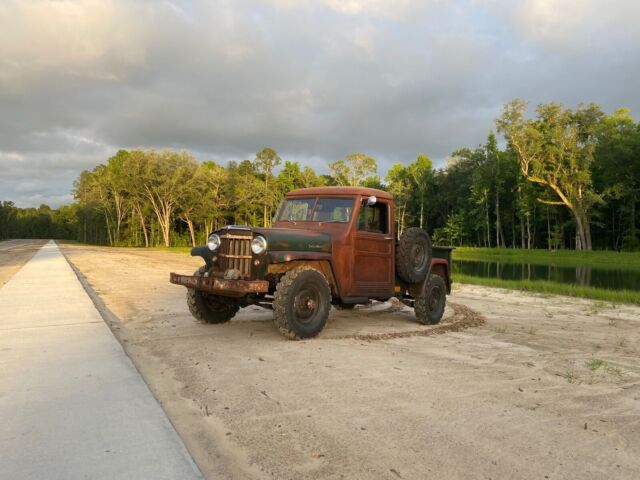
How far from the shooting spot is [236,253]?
708 centimetres

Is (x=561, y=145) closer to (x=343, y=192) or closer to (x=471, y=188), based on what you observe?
(x=471, y=188)

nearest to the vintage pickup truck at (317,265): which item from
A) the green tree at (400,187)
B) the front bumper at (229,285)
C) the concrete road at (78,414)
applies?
the front bumper at (229,285)

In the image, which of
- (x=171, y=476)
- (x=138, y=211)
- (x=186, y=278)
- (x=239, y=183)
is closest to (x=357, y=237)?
(x=186, y=278)

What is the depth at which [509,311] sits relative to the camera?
1088 centimetres

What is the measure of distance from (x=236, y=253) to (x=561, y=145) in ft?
145

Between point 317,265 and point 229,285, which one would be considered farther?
point 317,265

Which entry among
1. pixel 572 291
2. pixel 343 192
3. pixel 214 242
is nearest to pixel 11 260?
pixel 214 242

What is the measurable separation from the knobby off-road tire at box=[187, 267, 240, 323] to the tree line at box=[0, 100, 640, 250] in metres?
41.1

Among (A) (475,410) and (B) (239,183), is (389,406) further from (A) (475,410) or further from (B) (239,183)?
(B) (239,183)

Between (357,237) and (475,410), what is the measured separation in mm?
3844

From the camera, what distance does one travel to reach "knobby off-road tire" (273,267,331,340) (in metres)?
6.63

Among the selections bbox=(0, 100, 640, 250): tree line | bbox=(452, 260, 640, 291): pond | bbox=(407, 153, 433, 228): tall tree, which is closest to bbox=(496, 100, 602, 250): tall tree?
bbox=(0, 100, 640, 250): tree line

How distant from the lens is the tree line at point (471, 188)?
1764 inches

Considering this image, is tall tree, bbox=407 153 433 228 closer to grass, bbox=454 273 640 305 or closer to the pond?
the pond
